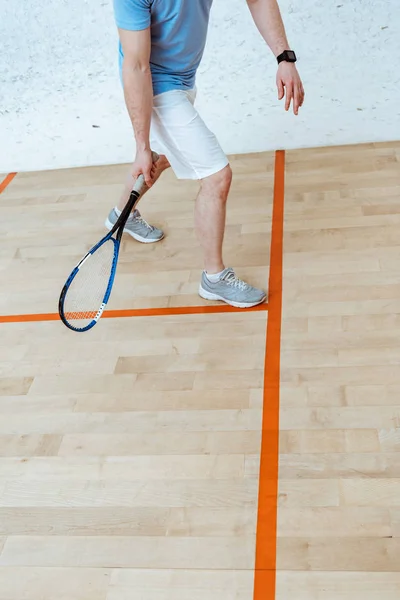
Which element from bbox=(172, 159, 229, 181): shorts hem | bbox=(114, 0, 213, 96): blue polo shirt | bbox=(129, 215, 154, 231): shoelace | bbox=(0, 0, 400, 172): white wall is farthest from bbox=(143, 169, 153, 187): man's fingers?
bbox=(0, 0, 400, 172): white wall

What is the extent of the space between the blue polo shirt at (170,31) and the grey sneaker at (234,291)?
0.65m

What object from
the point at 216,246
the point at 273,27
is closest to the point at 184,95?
the point at 273,27

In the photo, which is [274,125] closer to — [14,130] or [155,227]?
[155,227]

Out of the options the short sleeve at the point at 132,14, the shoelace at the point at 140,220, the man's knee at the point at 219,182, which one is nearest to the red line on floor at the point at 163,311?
the man's knee at the point at 219,182

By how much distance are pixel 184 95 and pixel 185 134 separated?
13cm

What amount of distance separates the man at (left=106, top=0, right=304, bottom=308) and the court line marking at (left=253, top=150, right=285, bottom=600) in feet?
0.47

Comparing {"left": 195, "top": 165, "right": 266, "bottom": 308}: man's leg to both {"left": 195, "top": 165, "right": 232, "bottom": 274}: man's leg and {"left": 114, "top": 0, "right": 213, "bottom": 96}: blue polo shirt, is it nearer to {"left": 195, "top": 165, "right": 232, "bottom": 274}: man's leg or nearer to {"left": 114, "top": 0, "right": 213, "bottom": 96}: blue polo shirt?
{"left": 195, "top": 165, "right": 232, "bottom": 274}: man's leg

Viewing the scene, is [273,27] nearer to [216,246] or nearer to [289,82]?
[289,82]

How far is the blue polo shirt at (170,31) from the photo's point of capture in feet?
6.35

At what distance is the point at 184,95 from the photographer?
2248mm

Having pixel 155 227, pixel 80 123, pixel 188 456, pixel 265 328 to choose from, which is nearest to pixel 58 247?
pixel 155 227

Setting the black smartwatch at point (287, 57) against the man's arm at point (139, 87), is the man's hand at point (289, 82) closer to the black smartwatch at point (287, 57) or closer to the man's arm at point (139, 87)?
the black smartwatch at point (287, 57)

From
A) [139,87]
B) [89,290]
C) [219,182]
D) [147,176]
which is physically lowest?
[89,290]

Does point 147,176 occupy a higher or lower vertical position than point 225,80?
higher
